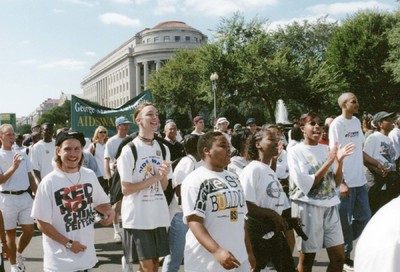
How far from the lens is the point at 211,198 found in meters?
3.39

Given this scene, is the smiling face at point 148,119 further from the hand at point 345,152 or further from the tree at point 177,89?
the tree at point 177,89

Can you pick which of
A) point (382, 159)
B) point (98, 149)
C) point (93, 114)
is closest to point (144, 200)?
point (382, 159)

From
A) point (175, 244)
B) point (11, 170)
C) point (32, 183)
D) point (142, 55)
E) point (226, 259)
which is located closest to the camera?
point (226, 259)

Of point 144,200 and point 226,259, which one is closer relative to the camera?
point 226,259

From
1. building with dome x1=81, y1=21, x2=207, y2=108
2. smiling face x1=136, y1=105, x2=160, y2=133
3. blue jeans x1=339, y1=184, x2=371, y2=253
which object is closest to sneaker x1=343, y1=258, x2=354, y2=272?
blue jeans x1=339, y1=184, x2=371, y2=253

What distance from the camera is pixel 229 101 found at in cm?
3972

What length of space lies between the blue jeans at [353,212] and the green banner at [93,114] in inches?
225

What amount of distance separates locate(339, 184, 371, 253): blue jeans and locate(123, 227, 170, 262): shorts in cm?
241

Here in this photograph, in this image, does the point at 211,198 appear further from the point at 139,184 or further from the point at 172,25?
the point at 172,25

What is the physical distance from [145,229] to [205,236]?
145 cm

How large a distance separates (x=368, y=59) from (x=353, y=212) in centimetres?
3730

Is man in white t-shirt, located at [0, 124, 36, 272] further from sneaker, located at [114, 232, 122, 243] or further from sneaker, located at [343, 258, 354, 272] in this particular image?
sneaker, located at [343, 258, 354, 272]

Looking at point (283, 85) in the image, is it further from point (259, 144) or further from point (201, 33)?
point (201, 33)

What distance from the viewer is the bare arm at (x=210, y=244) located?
3074 mm
